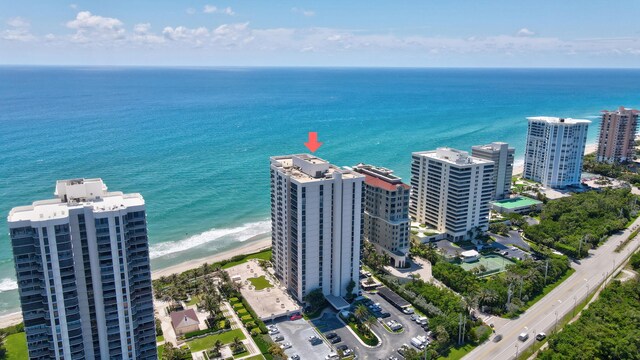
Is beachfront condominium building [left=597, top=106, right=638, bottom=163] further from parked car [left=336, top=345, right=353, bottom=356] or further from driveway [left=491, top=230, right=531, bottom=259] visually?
parked car [left=336, top=345, right=353, bottom=356]

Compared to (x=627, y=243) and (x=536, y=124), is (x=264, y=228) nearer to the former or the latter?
(x=627, y=243)

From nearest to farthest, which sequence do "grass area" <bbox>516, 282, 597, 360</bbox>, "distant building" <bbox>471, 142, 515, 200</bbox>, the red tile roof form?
"grass area" <bbox>516, 282, 597, 360</bbox> → the red tile roof → "distant building" <bbox>471, 142, 515, 200</bbox>

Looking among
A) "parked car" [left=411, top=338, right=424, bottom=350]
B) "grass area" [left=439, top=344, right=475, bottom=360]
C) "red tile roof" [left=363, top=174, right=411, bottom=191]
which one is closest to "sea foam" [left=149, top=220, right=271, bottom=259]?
"red tile roof" [left=363, top=174, right=411, bottom=191]

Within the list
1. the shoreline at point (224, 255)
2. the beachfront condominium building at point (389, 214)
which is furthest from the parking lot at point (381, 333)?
the shoreline at point (224, 255)

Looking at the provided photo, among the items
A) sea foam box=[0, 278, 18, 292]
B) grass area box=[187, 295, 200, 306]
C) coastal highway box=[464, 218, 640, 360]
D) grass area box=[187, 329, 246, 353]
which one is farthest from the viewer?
sea foam box=[0, 278, 18, 292]

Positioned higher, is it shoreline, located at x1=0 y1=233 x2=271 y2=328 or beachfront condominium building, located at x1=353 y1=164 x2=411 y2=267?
beachfront condominium building, located at x1=353 y1=164 x2=411 y2=267

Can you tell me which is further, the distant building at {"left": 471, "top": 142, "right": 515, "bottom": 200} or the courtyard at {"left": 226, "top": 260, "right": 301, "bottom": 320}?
the distant building at {"left": 471, "top": 142, "right": 515, "bottom": 200}

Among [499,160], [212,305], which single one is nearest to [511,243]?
[499,160]
